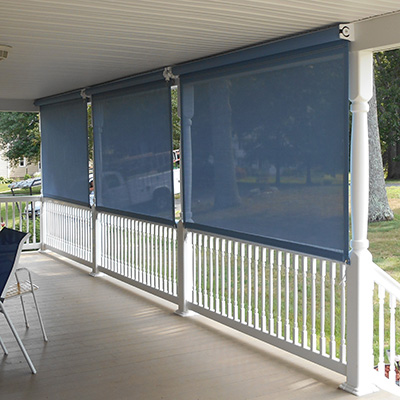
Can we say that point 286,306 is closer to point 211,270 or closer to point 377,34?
point 211,270

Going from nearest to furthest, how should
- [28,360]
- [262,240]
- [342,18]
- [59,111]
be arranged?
[342,18] < [28,360] < [262,240] < [59,111]

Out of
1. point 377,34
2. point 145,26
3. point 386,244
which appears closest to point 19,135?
point 386,244

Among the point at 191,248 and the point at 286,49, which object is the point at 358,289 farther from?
the point at 191,248

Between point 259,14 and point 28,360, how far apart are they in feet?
9.44

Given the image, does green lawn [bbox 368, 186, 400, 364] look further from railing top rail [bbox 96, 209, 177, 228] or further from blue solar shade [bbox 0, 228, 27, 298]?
blue solar shade [bbox 0, 228, 27, 298]

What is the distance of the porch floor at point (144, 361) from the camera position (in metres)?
4.15

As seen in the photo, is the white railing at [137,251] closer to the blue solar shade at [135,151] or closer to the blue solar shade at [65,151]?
the blue solar shade at [135,151]

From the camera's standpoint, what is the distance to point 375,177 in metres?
12.8

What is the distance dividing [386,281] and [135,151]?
359 cm

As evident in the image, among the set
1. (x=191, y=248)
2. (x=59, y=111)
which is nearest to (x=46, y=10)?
(x=191, y=248)

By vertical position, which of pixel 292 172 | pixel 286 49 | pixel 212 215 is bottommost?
pixel 212 215

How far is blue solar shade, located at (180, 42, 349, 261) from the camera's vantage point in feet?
14.0

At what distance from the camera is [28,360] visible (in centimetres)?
451

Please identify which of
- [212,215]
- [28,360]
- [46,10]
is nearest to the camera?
[46,10]
